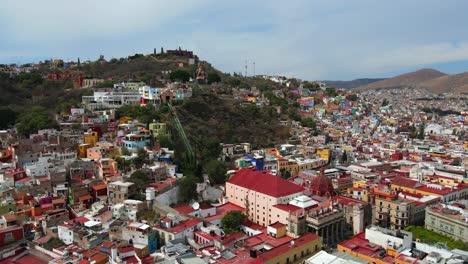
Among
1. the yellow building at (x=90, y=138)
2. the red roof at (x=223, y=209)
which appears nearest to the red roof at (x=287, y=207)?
the red roof at (x=223, y=209)

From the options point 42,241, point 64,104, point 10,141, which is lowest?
point 42,241

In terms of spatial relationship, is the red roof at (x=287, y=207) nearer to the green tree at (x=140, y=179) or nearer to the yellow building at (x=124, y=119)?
the green tree at (x=140, y=179)

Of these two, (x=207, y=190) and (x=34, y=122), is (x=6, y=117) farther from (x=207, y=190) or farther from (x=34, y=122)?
(x=207, y=190)

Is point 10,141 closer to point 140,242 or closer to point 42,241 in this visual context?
point 42,241

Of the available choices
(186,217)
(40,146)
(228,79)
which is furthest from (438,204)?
(228,79)

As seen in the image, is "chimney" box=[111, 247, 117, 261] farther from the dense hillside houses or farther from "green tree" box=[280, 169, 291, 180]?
"green tree" box=[280, 169, 291, 180]

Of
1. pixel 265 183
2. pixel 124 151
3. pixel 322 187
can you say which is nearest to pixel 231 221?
pixel 265 183

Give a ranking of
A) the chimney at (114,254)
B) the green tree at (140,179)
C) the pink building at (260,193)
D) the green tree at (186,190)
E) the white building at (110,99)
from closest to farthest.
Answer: the chimney at (114,254), the pink building at (260,193), the green tree at (140,179), the green tree at (186,190), the white building at (110,99)

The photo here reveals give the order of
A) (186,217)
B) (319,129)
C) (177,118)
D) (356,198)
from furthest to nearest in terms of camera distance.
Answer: (319,129), (177,118), (356,198), (186,217)
